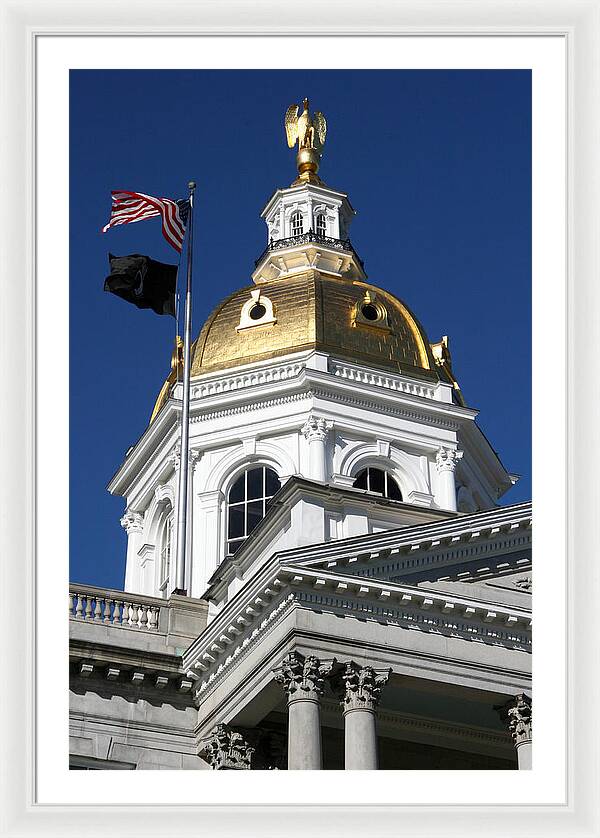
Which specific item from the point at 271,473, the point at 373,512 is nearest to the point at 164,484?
the point at 271,473

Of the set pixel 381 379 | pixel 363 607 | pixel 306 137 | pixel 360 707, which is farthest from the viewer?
pixel 306 137

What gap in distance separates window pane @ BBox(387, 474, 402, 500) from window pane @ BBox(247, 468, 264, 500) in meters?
3.37

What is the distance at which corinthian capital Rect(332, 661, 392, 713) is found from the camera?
25703 mm

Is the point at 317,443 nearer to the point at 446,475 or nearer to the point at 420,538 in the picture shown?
the point at 446,475

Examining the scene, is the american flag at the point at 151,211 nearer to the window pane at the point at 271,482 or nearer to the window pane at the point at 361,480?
the window pane at the point at 271,482

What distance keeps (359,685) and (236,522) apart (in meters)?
16.3

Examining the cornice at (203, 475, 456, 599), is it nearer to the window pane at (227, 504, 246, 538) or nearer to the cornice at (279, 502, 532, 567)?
the cornice at (279, 502, 532, 567)

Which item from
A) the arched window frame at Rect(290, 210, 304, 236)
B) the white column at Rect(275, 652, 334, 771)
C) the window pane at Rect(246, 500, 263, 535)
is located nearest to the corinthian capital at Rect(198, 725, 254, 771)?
the white column at Rect(275, 652, 334, 771)

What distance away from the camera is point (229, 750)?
27.5 m

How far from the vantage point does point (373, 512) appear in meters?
32.0

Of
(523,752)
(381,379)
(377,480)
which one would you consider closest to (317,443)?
(377,480)

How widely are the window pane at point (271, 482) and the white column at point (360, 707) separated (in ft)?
52.5
